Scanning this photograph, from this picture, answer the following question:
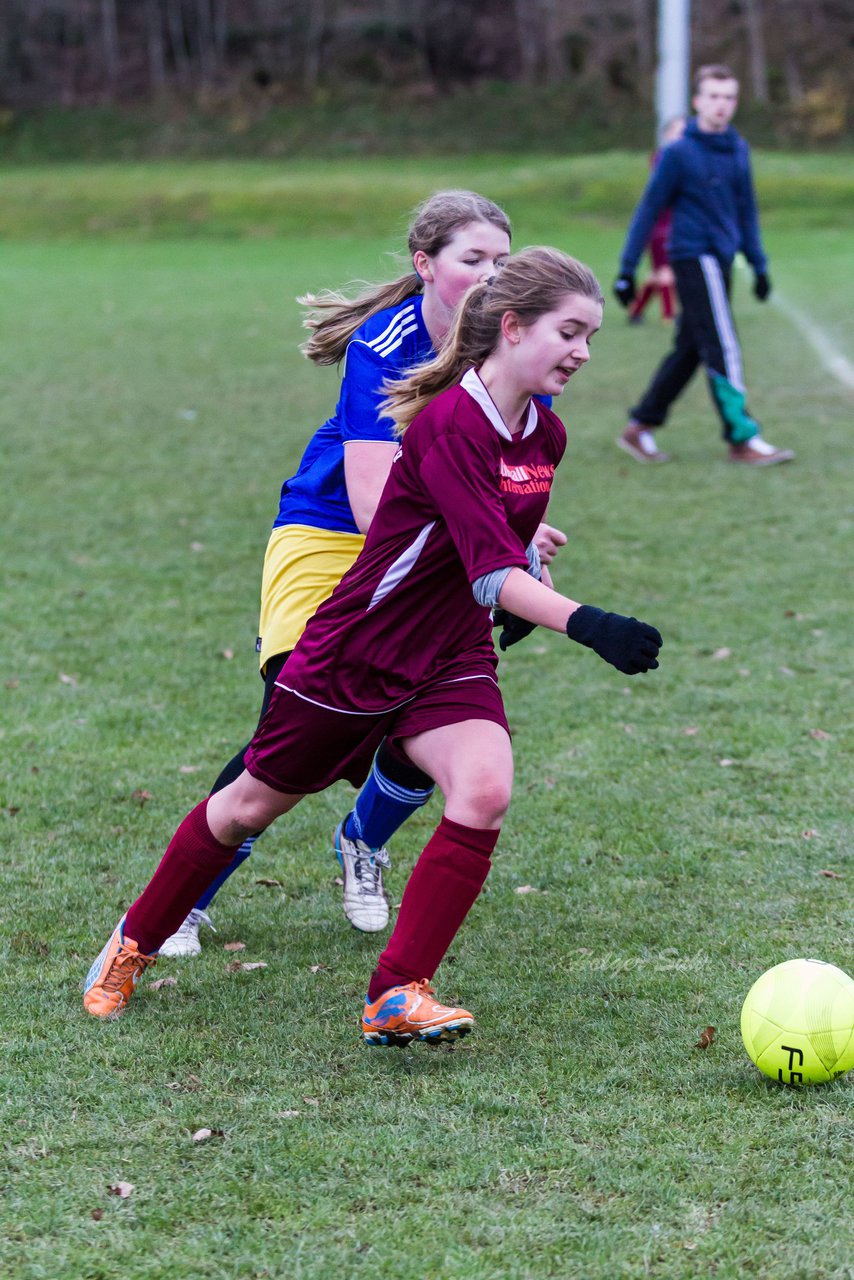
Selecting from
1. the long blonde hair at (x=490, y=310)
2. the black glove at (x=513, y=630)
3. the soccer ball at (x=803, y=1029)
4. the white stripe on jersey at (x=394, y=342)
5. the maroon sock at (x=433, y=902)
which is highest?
the long blonde hair at (x=490, y=310)

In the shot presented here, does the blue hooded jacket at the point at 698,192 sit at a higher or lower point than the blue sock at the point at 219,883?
higher

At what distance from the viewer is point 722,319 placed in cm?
970

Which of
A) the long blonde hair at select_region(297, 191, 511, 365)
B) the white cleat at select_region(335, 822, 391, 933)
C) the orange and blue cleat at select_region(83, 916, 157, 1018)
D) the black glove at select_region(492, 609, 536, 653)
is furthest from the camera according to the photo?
the white cleat at select_region(335, 822, 391, 933)

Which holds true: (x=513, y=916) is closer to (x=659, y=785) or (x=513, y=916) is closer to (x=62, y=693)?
(x=659, y=785)

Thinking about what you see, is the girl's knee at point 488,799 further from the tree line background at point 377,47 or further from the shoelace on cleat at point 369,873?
the tree line background at point 377,47

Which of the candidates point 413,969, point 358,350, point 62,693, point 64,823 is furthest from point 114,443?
point 413,969

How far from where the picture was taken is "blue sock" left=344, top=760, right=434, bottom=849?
156 inches

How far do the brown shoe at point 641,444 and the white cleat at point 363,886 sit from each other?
6774 millimetres

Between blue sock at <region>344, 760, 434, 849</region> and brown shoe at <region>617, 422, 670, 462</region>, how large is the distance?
6759 mm

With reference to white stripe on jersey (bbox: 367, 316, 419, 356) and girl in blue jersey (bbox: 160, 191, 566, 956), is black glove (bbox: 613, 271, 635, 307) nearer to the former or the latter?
girl in blue jersey (bbox: 160, 191, 566, 956)

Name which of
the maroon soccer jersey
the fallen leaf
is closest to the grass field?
the fallen leaf

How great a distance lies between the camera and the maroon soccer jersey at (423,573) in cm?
317

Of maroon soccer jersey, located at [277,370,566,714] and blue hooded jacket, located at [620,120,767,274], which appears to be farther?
blue hooded jacket, located at [620,120,767,274]

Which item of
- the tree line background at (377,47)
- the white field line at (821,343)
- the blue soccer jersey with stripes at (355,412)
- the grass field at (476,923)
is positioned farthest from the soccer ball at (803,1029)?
the tree line background at (377,47)
